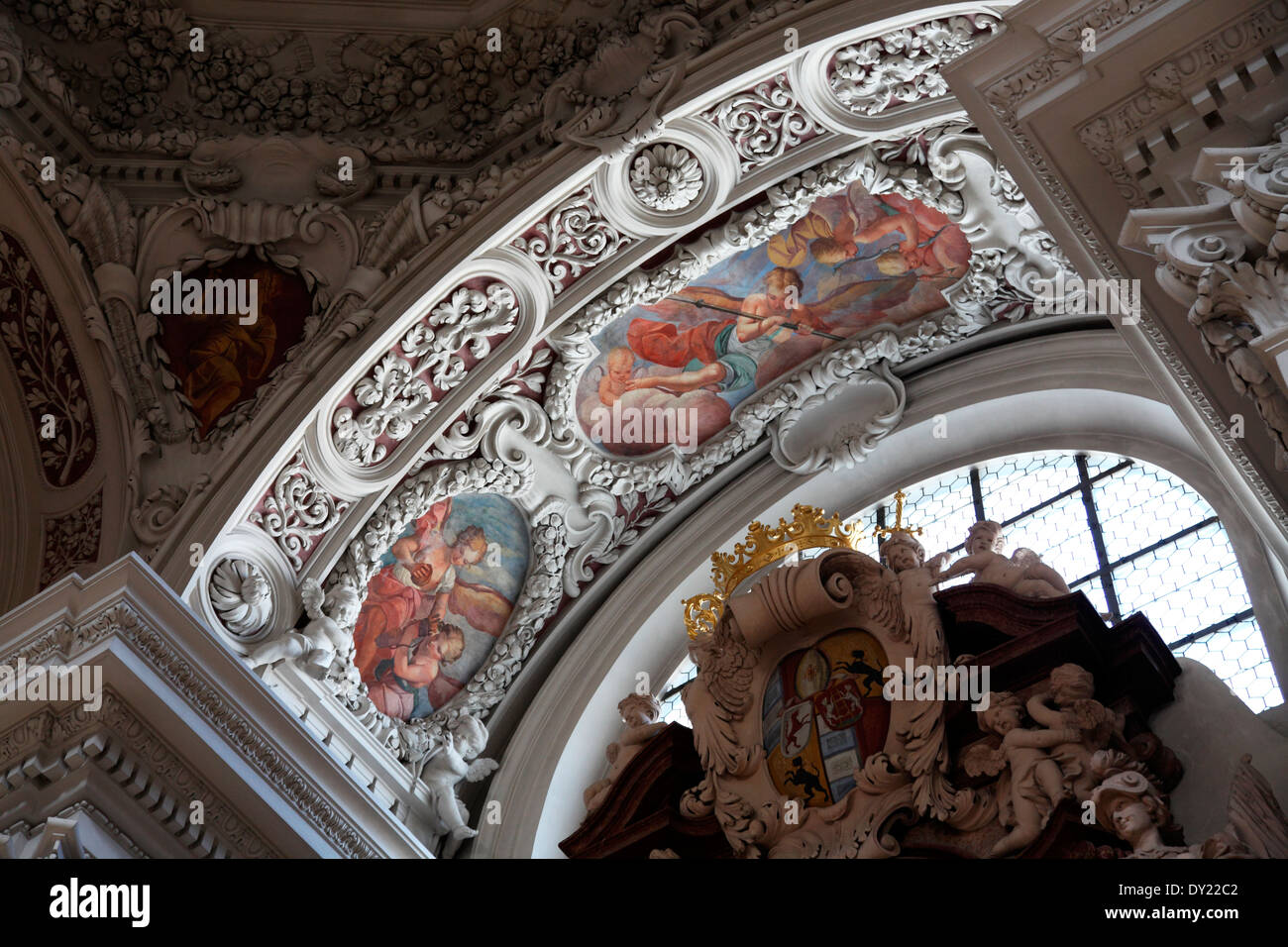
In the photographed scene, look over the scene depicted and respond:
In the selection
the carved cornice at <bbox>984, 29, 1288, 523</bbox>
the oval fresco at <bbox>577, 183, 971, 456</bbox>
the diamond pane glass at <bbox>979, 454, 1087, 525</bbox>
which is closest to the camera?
the carved cornice at <bbox>984, 29, 1288, 523</bbox>

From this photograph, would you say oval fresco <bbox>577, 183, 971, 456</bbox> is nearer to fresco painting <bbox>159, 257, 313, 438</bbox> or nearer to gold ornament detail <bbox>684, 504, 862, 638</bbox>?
fresco painting <bbox>159, 257, 313, 438</bbox>

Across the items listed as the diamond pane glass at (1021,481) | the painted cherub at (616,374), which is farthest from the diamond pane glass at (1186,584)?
the painted cherub at (616,374)

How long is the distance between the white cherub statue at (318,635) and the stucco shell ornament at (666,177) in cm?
281

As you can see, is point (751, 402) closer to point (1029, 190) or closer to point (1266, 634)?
point (1266, 634)

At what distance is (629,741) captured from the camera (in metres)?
7.23

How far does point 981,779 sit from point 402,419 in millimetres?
4240

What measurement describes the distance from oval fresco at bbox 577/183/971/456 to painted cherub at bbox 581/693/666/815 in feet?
8.43

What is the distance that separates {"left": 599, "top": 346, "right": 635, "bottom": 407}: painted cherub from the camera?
952 centimetres

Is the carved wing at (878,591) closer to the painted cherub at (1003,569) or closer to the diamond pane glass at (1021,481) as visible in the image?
the painted cherub at (1003,569)

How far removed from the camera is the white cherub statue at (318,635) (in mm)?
8125

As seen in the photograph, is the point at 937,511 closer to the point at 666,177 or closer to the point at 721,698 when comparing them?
the point at 666,177

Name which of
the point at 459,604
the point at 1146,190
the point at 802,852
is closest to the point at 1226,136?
the point at 1146,190

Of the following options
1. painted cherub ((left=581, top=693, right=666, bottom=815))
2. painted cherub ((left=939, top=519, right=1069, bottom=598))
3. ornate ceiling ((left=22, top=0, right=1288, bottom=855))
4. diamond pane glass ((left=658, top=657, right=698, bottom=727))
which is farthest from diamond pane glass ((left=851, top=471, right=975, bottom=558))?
painted cherub ((left=581, top=693, right=666, bottom=815))

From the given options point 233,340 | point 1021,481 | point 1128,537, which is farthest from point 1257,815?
point 233,340
